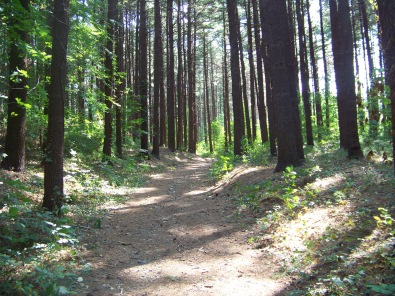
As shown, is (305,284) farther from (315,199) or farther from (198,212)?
(198,212)

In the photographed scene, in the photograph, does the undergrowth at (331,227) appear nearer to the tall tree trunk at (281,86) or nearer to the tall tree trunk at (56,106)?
the tall tree trunk at (281,86)

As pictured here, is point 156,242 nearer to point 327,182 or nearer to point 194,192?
point 327,182

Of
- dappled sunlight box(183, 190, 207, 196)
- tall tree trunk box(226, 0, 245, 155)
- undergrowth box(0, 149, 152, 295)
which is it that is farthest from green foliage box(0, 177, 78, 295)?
tall tree trunk box(226, 0, 245, 155)

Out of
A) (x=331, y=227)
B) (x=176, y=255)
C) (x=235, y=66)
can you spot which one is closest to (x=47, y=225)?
(x=176, y=255)

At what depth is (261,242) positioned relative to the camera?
596cm

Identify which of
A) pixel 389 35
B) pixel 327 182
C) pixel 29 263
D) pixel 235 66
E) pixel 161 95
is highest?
pixel 161 95

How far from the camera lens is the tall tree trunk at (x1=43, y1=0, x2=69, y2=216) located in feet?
22.4

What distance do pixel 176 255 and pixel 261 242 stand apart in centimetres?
162

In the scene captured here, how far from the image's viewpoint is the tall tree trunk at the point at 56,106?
684 cm

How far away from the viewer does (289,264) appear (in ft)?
16.0

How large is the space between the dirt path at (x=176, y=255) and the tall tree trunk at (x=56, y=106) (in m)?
1.36

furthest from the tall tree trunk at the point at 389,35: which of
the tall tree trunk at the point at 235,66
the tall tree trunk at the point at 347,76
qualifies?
the tall tree trunk at the point at 235,66

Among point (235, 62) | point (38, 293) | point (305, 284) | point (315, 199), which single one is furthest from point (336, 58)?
point (38, 293)

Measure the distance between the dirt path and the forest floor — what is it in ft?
0.05
